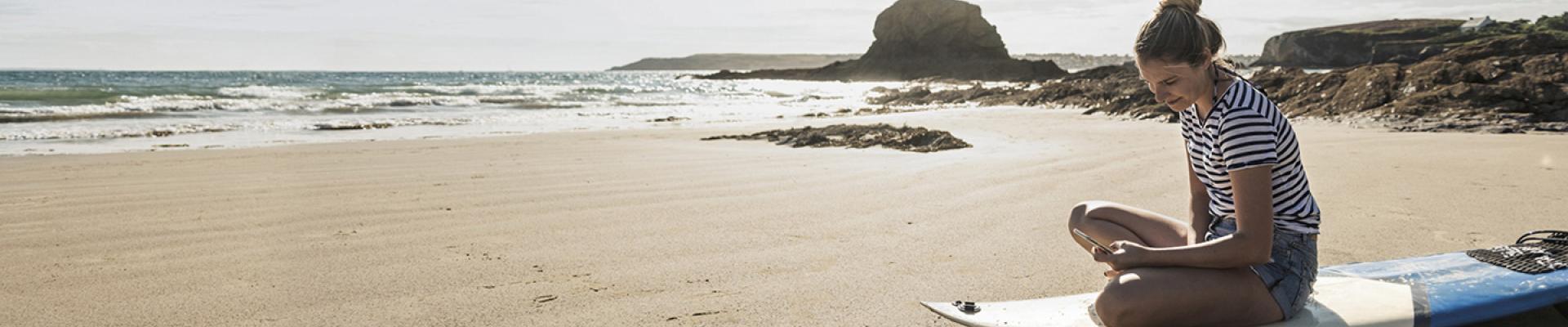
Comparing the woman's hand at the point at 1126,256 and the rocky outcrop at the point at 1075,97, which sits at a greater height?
the woman's hand at the point at 1126,256

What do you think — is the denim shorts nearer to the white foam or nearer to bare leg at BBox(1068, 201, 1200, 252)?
bare leg at BBox(1068, 201, 1200, 252)

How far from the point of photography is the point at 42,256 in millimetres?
3756

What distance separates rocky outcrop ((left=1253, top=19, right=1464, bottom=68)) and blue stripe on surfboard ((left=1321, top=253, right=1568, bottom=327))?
197 ft

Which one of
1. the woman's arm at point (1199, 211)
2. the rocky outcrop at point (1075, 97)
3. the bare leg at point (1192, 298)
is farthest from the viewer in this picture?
the rocky outcrop at point (1075, 97)

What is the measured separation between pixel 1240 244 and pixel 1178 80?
399 millimetres

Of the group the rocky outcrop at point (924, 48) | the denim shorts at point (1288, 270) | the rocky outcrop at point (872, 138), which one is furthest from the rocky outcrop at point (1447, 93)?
the rocky outcrop at point (924, 48)

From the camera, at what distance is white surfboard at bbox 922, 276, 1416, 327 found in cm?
233

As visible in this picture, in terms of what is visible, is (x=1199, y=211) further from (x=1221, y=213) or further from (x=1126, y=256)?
(x=1126, y=256)

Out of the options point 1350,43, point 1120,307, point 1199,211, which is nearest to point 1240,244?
point 1120,307

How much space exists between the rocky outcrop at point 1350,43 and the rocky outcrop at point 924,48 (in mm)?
18185

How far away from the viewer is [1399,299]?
2.46m

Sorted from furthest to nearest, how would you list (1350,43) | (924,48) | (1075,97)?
1. (924,48)
2. (1350,43)
3. (1075,97)

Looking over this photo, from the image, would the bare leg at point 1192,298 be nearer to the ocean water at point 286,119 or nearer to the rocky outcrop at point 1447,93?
the rocky outcrop at point 1447,93

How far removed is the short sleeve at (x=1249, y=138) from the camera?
2.08m
